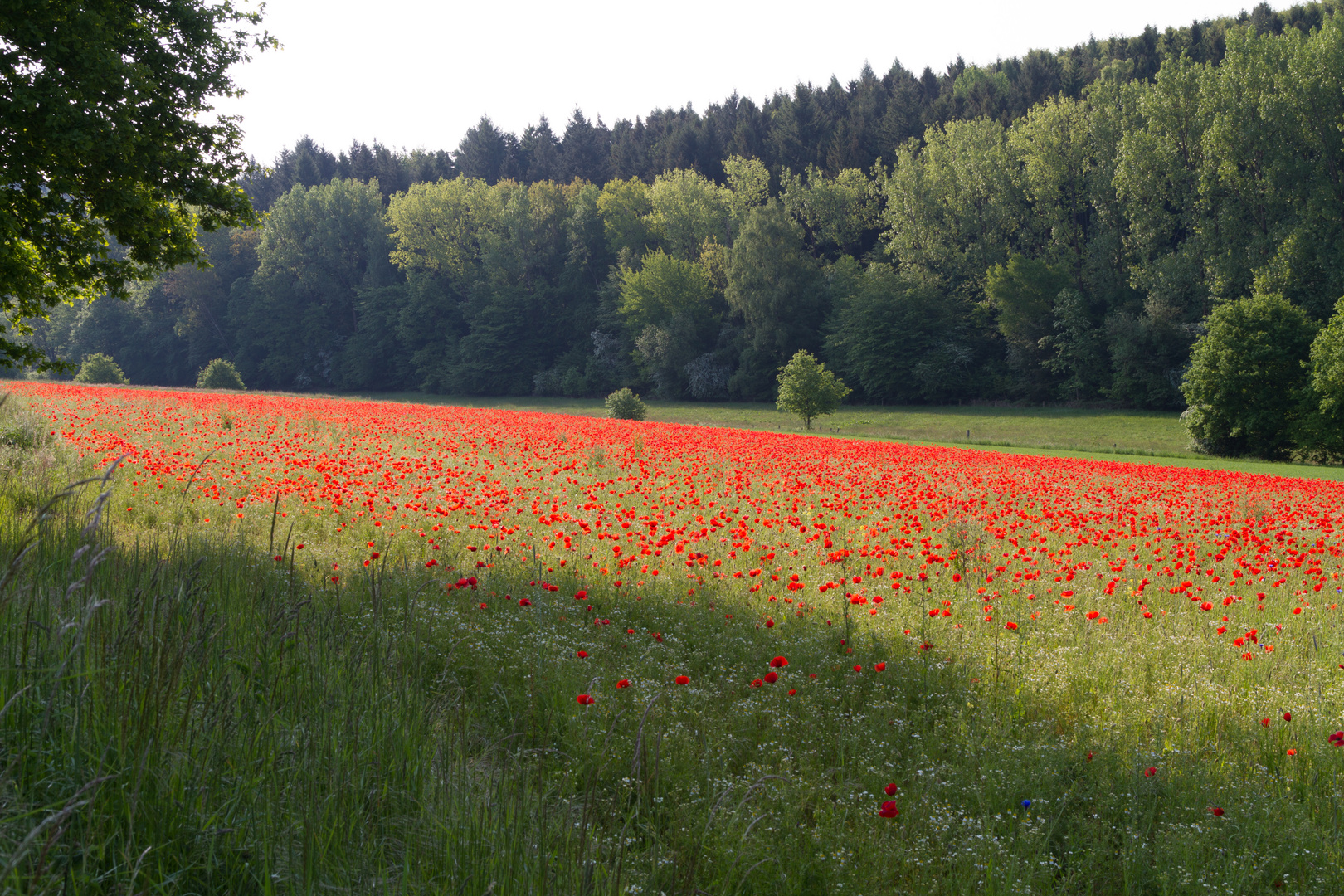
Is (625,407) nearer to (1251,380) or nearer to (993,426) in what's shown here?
(993,426)

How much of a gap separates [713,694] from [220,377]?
7214cm

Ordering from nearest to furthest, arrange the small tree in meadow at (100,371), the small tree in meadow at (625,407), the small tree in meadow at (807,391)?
the small tree in meadow at (625,407) → the small tree in meadow at (807,391) → the small tree in meadow at (100,371)

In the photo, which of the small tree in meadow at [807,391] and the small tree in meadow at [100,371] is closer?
the small tree in meadow at [807,391]

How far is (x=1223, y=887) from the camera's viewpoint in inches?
128

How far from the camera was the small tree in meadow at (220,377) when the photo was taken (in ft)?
212

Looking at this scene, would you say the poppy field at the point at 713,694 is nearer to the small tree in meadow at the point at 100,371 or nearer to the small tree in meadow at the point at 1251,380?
the small tree in meadow at the point at 1251,380

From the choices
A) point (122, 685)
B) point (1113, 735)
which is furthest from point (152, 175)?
point (1113, 735)

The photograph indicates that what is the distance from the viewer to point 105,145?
8.91 metres

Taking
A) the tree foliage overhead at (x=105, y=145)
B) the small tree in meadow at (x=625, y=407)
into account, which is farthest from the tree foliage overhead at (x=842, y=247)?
the tree foliage overhead at (x=105, y=145)

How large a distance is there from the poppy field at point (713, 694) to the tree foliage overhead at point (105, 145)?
2933mm

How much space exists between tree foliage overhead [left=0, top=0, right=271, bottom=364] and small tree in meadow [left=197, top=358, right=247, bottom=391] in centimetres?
6059

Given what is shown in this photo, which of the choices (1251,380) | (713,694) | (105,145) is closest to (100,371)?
(105,145)

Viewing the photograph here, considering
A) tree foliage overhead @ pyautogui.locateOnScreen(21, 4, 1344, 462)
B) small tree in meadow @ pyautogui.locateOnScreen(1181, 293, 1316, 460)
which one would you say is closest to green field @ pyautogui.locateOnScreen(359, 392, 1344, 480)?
small tree in meadow @ pyautogui.locateOnScreen(1181, 293, 1316, 460)

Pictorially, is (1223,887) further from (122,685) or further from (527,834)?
(122,685)
